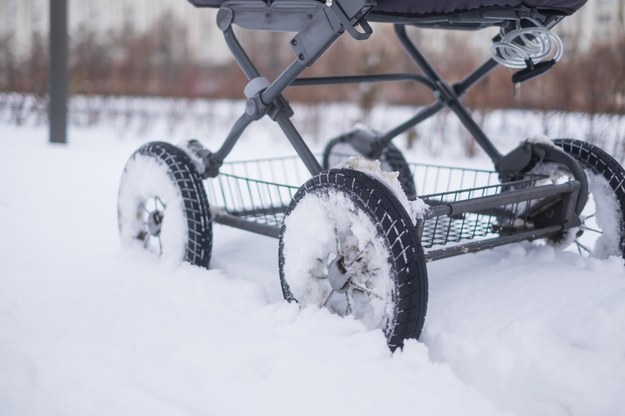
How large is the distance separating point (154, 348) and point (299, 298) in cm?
42

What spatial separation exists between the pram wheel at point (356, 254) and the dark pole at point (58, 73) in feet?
14.6

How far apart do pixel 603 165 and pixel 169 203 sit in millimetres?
1537

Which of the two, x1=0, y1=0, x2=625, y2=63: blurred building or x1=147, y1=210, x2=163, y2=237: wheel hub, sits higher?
x1=0, y1=0, x2=625, y2=63: blurred building

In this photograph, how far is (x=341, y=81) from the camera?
2449 millimetres

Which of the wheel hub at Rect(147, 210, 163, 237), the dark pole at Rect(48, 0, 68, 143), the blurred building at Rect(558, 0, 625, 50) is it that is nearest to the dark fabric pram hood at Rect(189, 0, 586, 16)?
the wheel hub at Rect(147, 210, 163, 237)

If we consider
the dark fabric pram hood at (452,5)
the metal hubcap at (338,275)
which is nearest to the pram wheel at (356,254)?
the metal hubcap at (338,275)

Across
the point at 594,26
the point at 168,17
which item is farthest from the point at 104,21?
the point at 594,26

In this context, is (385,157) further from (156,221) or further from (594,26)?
(594,26)

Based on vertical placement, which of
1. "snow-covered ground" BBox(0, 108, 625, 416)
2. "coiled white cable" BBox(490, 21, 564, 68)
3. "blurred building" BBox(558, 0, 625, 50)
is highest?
"blurred building" BBox(558, 0, 625, 50)

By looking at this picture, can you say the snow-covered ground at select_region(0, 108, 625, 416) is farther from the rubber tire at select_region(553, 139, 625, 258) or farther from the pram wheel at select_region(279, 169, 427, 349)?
the rubber tire at select_region(553, 139, 625, 258)

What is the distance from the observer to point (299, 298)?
183 cm

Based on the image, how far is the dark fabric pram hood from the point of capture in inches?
68.6

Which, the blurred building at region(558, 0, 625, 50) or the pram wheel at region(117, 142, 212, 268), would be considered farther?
the blurred building at region(558, 0, 625, 50)

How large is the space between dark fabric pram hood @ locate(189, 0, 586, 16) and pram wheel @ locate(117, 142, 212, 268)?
0.87 meters
